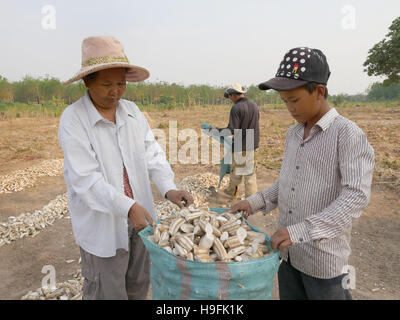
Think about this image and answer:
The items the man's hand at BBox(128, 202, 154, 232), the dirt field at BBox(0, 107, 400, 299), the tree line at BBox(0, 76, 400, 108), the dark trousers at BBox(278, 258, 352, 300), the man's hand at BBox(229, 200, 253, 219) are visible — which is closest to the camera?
the dark trousers at BBox(278, 258, 352, 300)

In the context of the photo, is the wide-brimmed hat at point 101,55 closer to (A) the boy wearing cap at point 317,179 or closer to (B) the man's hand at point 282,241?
(A) the boy wearing cap at point 317,179

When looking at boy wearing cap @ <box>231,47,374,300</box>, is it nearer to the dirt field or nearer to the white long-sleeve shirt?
the white long-sleeve shirt

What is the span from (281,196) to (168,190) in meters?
0.76

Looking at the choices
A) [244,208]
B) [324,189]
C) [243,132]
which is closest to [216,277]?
[244,208]

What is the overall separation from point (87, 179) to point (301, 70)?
1239 mm

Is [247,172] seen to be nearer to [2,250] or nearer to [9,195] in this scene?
[2,250]

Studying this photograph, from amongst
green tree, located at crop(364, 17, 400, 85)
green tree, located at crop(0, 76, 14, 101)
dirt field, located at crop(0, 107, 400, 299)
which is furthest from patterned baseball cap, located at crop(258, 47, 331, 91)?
green tree, located at crop(0, 76, 14, 101)

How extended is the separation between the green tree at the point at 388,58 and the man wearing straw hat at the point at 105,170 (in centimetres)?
1456

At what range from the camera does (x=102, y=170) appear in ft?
5.91

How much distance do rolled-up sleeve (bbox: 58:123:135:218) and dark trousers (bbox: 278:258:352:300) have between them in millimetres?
969

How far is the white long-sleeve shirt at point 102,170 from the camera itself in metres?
1.68

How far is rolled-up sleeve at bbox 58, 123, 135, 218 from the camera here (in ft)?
5.48

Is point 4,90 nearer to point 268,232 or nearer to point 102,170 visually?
point 268,232

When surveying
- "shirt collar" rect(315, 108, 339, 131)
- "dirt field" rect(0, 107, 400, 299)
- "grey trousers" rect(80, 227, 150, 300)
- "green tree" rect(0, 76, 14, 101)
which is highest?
"green tree" rect(0, 76, 14, 101)
